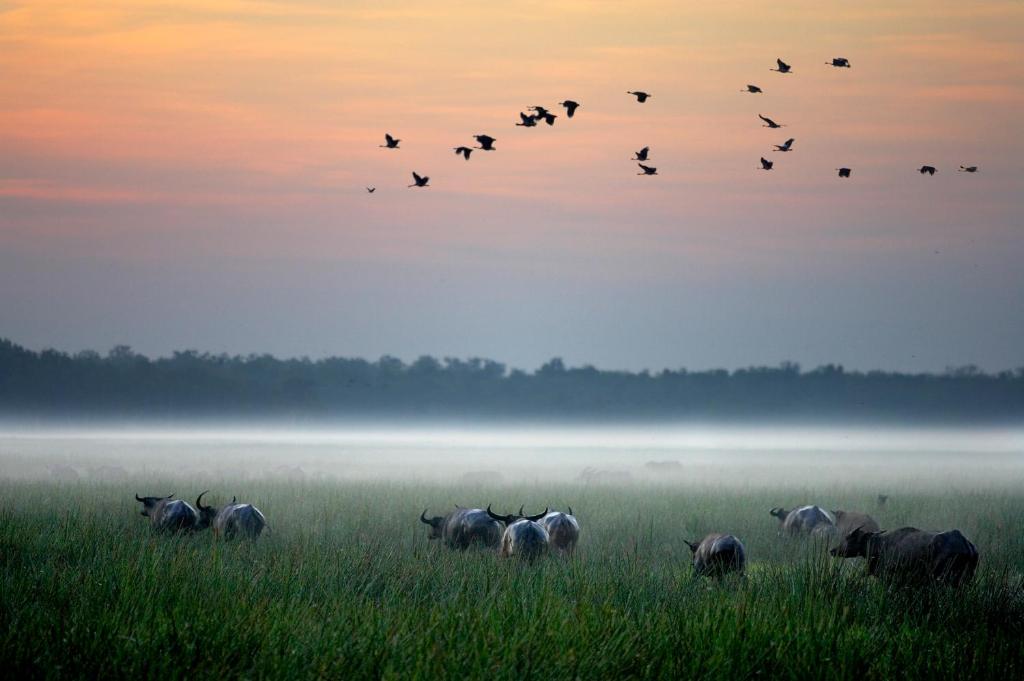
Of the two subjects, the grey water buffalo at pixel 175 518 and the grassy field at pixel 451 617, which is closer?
the grassy field at pixel 451 617

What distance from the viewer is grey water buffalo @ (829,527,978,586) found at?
46.8 feet

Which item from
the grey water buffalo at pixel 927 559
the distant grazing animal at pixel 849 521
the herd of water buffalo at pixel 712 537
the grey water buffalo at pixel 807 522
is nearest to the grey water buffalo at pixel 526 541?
the herd of water buffalo at pixel 712 537

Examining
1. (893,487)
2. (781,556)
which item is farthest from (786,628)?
(893,487)

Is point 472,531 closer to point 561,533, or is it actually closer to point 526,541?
point 561,533

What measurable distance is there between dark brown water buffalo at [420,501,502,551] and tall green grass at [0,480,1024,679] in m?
0.64

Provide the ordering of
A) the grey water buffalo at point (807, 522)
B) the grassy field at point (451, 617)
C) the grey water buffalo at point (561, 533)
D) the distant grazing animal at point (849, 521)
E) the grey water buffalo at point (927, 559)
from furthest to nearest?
the grey water buffalo at point (807, 522) < the distant grazing animal at point (849, 521) < the grey water buffalo at point (561, 533) < the grey water buffalo at point (927, 559) < the grassy field at point (451, 617)

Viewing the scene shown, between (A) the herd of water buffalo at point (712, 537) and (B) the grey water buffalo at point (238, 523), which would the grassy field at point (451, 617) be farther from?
(B) the grey water buffalo at point (238, 523)

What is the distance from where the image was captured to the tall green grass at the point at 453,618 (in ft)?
31.6

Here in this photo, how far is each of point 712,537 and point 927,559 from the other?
10.1 feet

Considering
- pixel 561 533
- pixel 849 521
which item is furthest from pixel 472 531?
pixel 849 521

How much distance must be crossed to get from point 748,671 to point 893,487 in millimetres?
38501

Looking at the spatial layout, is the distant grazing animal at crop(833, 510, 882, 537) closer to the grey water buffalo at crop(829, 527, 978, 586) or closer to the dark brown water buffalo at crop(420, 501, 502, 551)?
the grey water buffalo at crop(829, 527, 978, 586)

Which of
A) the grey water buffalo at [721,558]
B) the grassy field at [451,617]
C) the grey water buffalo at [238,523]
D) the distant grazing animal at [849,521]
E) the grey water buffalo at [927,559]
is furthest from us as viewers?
the distant grazing animal at [849,521]

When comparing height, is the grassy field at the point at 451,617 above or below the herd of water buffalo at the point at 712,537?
below
